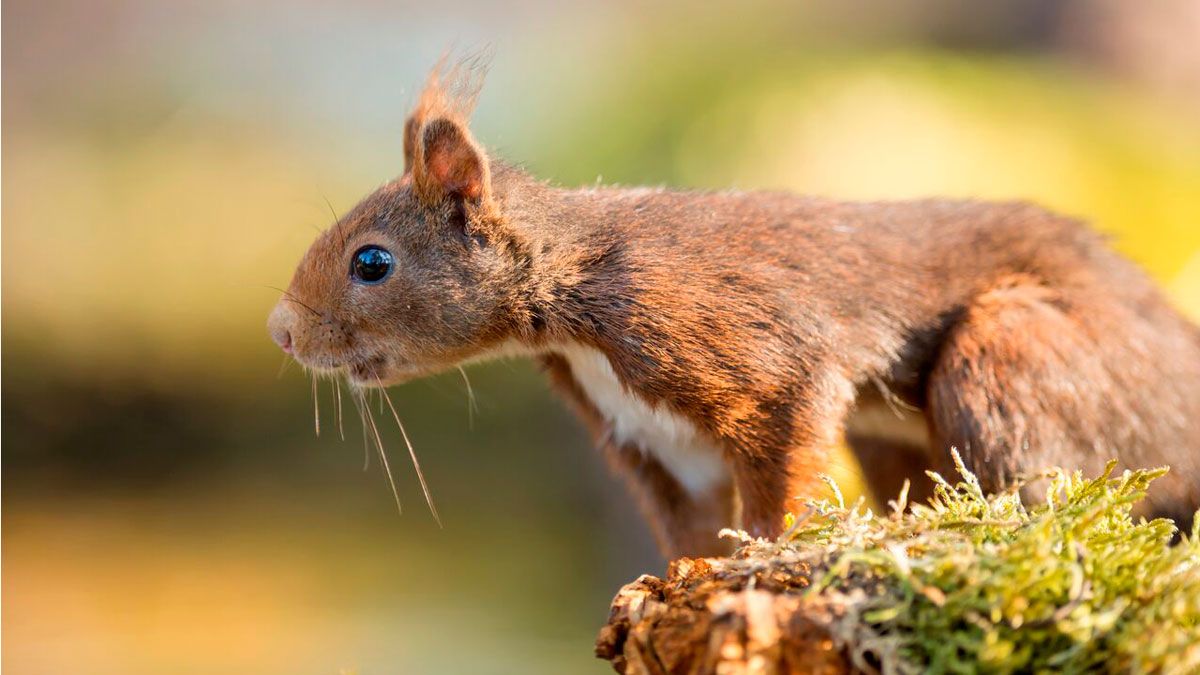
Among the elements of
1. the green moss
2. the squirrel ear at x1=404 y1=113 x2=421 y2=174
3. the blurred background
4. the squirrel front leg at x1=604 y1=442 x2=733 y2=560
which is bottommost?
the green moss

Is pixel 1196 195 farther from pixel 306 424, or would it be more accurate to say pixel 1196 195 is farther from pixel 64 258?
pixel 64 258

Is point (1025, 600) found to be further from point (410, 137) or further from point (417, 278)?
point (410, 137)

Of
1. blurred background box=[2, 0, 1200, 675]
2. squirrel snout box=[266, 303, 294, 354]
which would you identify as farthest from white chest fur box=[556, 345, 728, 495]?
blurred background box=[2, 0, 1200, 675]

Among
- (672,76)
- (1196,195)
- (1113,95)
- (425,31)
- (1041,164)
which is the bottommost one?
(1196,195)

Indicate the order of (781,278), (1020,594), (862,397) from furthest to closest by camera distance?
(862,397)
(781,278)
(1020,594)

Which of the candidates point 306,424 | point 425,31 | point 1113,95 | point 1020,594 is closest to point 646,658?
point 1020,594

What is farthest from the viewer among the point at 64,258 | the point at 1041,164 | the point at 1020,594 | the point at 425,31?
the point at 425,31

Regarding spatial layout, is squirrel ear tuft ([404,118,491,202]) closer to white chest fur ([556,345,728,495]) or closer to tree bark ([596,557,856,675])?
white chest fur ([556,345,728,495])
